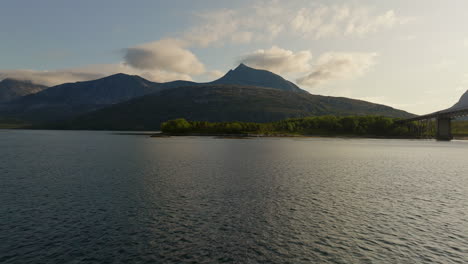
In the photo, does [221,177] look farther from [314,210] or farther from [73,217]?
[73,217]

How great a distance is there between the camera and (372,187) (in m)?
52.4

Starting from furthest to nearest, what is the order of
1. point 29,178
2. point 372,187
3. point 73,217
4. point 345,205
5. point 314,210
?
point 29,178 → point 372,187 → point 345,205 → point 314,210 → point 73,217

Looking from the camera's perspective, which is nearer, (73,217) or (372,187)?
(73,217)

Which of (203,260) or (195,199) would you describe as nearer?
(203,260)

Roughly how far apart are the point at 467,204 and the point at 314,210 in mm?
24223

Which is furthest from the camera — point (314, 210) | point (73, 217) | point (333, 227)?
point (314, 210)

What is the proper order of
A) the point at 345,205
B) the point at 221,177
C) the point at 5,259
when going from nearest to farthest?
1. the point at 5,259
2. the point at 345,205
3. the point at 221,177

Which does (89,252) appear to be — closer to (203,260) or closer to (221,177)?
(203,260)

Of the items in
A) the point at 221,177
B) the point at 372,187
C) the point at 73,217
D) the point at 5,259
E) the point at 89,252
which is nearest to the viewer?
the point at 5,259

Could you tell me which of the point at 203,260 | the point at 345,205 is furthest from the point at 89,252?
the point at 345,205

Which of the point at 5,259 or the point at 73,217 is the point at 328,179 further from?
the point at 5,259

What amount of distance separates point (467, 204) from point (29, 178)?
7719 cm

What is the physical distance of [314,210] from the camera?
36656 mm

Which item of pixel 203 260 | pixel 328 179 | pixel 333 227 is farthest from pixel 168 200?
pixel 328 179
